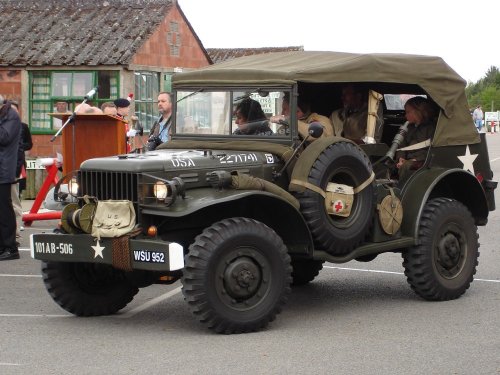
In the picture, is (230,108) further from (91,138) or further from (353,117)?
(91,138)

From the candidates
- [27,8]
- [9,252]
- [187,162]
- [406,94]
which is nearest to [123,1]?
[27,8]

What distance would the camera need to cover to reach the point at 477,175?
36.1 feet

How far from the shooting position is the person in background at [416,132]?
10.6 metres

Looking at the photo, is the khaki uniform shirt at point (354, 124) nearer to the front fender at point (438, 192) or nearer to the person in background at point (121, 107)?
the front fender at point (438, 192)

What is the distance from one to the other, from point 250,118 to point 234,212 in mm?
1139

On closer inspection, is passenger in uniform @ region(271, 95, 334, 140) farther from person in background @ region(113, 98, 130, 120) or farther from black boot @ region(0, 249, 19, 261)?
person in background @ region(113, 98, 130, 120)

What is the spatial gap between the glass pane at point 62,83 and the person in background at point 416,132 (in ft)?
56.9

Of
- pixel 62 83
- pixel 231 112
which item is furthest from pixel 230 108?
pixel 62 83

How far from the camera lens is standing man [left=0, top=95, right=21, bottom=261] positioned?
13038 millimetres

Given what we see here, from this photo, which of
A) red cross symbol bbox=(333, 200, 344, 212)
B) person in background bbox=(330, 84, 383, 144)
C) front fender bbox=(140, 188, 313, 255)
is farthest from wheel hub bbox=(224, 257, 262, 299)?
person in background bbox=(330, 84, 383, 144)

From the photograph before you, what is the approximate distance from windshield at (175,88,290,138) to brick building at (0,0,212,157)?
16.2 m

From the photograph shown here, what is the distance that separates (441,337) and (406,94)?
335 centimetres

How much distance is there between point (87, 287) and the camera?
9492mm

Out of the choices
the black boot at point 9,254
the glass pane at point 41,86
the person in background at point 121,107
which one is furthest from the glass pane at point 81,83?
the black boot at point 9,254
